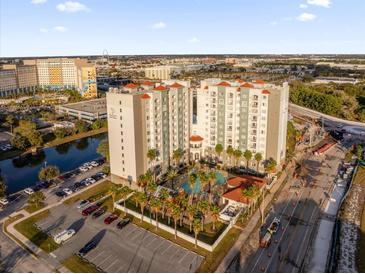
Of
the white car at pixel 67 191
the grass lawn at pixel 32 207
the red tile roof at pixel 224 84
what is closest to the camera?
the grass lawn at pixel 32 207

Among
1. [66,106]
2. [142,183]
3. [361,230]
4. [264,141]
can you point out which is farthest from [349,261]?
[66,106]

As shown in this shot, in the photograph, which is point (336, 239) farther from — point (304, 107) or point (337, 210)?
point (304, 107)

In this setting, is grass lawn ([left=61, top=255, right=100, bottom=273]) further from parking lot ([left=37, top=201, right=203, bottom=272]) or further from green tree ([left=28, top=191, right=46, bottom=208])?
green tree ([left=28, top=191, right=46, bottom=208])

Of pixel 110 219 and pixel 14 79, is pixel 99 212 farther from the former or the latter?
pixel 14 79

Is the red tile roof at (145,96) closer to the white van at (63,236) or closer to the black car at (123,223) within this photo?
the black car at (123,223)

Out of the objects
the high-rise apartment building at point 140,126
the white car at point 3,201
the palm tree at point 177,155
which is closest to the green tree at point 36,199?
the white car at point 3,201

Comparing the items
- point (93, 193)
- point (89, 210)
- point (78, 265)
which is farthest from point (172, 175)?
point (78, 265)
